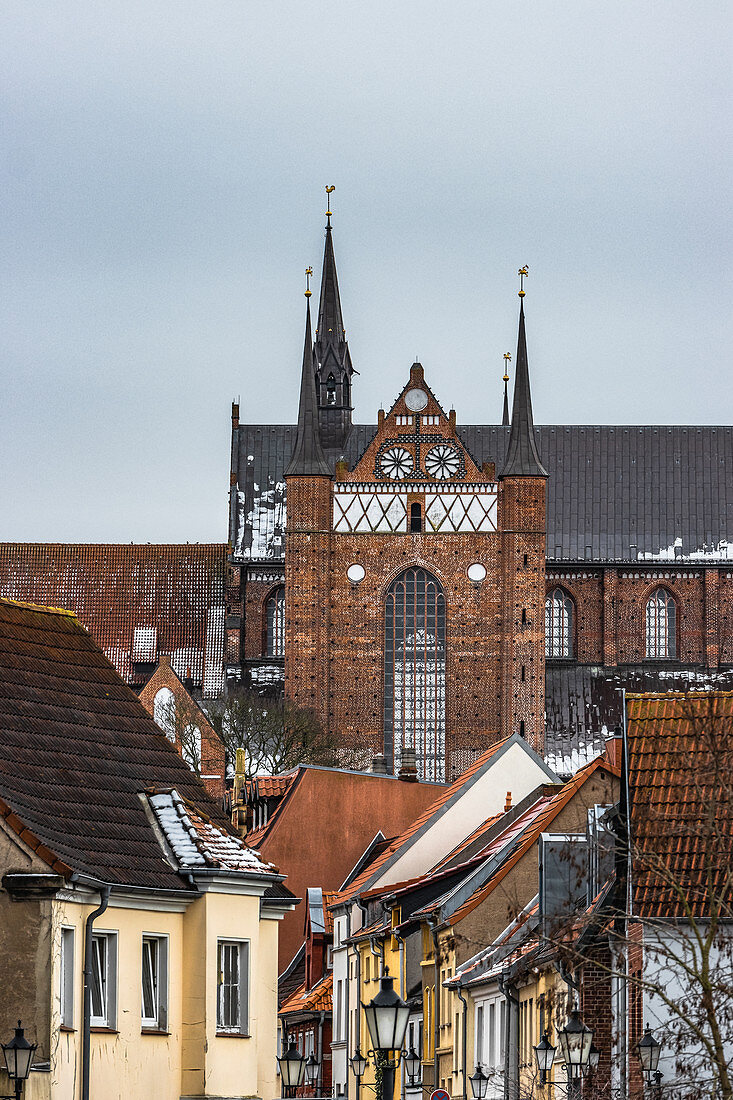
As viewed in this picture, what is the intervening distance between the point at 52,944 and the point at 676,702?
6.82 m

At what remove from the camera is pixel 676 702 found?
989 inches

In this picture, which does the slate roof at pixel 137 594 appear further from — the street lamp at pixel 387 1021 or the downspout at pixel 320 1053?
the street lamp at pixel 387 1021

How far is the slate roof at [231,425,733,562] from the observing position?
10519 centimetres

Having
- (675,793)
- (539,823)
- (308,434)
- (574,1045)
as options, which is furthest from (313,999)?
(308,434)

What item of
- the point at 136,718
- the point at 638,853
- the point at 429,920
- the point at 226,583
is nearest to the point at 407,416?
the point at 226,583

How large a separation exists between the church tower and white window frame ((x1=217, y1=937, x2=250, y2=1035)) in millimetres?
80527

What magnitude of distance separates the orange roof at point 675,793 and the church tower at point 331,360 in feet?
258

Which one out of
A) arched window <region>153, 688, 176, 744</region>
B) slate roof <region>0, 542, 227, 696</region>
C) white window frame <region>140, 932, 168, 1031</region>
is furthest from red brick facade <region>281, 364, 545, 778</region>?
white window frame <region>140, 932, 168, 1031</region>

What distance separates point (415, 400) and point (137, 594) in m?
15.7

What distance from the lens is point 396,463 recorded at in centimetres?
9844

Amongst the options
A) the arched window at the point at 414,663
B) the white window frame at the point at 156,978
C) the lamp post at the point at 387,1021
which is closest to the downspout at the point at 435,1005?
the white window frame at the point at 156,978

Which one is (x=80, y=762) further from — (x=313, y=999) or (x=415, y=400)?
(x=415, y=400)

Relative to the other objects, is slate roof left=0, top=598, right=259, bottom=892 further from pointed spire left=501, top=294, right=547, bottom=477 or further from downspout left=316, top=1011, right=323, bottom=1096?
pointed spire left=501, top=294, right=547, bottom=477

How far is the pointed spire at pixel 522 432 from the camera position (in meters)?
97.7
